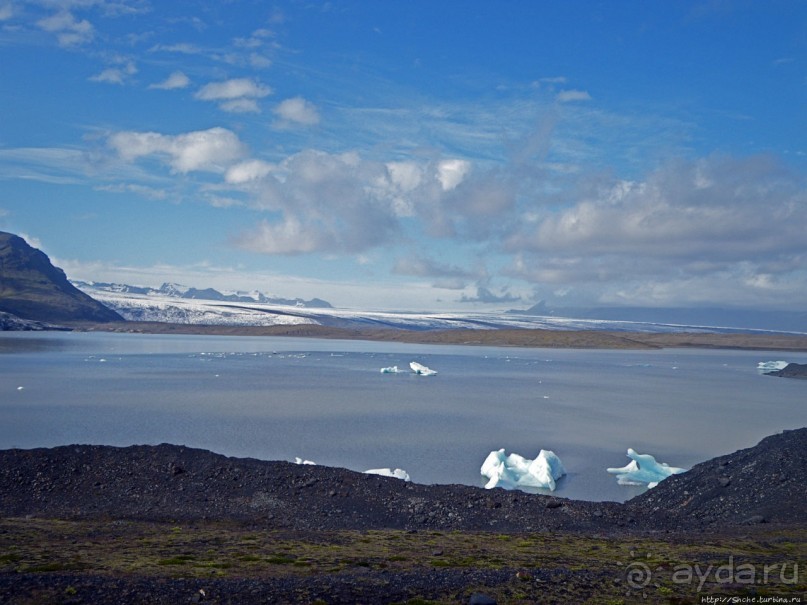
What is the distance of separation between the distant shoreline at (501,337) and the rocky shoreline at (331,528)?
3797 inches

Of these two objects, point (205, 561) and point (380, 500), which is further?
point (380, 500)

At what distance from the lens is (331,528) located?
10.8 meters

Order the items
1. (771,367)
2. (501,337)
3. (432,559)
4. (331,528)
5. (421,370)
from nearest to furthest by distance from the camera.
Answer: (432,559)
(331,528)
(421,370)
(771,367)
(501,337)

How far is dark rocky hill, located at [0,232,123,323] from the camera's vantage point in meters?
136

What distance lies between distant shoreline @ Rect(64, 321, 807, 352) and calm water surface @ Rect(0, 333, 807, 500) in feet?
196

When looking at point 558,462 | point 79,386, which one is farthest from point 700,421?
point 79,386

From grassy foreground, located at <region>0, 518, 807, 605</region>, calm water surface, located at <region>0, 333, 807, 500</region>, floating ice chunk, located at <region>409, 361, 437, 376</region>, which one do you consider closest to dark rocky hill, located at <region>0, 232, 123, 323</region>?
calm water surface, located at <region>0, 333, 807, 500</region>

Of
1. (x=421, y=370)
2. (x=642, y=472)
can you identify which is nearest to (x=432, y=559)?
(x=642, y=472)

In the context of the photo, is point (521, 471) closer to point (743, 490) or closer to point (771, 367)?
point (743, 490)

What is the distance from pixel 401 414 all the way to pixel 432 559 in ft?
63.7

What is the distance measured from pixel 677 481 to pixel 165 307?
15768 centimetres

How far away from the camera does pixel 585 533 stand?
35.6 feet

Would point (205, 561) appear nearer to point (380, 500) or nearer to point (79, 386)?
point (380, 500)

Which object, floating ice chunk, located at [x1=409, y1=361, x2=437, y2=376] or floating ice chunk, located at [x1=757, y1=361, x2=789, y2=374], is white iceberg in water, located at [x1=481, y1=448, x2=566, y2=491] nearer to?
floating ice chunk, located at [x1=409, y1=361, x2=437, y2=376]
